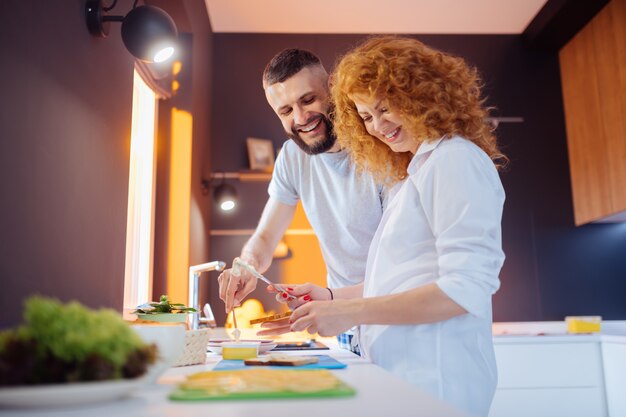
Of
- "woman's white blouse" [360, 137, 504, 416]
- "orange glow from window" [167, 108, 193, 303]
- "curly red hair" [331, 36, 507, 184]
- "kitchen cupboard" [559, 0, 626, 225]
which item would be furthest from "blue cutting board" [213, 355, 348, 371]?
"kitchen cupboard" [559, 0, 626, 225]

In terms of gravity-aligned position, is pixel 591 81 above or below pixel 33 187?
above

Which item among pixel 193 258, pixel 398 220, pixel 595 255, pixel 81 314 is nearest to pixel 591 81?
pixel 595 255

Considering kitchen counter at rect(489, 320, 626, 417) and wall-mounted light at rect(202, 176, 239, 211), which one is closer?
kitchen counter at rect(489, 320, 626, 417)

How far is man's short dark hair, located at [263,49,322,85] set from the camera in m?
2.08

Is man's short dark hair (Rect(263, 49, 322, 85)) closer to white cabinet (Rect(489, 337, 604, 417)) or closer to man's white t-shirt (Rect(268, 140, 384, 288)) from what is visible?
man's white t-shirt (Rect(268, 140, 384, 288))

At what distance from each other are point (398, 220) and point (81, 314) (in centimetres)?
79

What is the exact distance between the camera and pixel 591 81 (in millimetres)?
3785

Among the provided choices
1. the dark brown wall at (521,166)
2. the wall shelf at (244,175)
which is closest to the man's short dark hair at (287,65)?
the wall shelf at (244,175)

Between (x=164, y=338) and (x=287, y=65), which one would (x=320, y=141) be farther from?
(x=164, y=338)

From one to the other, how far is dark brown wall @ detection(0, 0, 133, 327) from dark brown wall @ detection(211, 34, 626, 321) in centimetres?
205

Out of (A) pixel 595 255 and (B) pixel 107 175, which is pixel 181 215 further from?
(A) pixel 595 255

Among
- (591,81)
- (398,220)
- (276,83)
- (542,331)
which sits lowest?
(542,331)

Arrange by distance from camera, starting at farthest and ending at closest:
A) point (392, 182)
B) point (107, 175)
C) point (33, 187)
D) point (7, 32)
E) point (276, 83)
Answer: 1. point (276, 83)
2. point (107, 175)
3. point (392, 182)
4. point (33, 187)
5. point (7, 32)

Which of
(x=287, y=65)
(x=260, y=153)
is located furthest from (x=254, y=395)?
(x=260, y=153)
